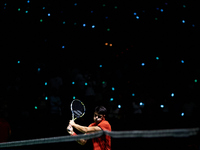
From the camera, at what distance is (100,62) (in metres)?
11.6

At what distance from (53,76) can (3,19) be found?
3653 millimetres

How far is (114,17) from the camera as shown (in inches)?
500

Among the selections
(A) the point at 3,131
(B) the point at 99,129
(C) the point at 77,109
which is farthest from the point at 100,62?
(B) the point at 99,129

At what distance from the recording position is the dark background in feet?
32.0

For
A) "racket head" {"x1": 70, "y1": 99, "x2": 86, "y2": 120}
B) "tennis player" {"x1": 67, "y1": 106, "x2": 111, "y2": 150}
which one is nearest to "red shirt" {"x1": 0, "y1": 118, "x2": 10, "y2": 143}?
"racket head" {"x1": 70, "y1": 99, "x2": 86, "y2": 120}

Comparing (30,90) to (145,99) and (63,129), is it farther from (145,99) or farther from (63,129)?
(145,99)

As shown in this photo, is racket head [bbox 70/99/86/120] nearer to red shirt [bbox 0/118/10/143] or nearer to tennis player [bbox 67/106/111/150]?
tennis player [bbox 67/106/111/150]

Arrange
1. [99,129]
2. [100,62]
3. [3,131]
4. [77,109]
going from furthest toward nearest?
[100,62], [3,131], [77,109], [99,129]

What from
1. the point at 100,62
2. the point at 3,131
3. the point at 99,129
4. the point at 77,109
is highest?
the point at 100,62

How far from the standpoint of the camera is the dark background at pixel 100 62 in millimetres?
9766

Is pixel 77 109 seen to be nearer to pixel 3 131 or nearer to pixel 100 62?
pixel 3 131

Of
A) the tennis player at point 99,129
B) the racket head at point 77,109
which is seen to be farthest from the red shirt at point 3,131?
the tennis player at point 99,129

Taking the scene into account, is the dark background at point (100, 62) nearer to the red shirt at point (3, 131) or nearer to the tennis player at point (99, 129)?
the red shirt at point (3, 131)

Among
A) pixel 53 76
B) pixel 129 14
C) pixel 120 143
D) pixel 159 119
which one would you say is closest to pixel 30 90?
pixel 53 76
